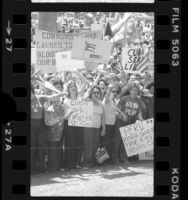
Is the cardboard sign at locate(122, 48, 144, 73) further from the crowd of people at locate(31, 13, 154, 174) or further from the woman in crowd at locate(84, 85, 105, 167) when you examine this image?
the woman in crowd at locate(84, 85, 105, 167)

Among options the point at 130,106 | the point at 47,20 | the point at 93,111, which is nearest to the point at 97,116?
the point at 93,111

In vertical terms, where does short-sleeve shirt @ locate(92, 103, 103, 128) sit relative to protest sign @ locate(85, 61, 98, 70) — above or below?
below

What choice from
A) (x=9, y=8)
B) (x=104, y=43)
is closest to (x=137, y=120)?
(x=104, y=43)

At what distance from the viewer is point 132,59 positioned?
4297 millimetres

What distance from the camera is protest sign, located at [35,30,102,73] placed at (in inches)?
165

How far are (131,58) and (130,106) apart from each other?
15.1 inches

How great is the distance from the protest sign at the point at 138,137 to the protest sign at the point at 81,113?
0.28 metres

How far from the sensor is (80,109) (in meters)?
4.31

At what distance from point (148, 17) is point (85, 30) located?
1.64 feet

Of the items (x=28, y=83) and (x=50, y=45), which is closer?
(x=28, y=83)

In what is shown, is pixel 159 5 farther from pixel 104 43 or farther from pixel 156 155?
pixel 156 155

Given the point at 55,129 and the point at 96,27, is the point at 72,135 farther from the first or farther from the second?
the point at 96,27

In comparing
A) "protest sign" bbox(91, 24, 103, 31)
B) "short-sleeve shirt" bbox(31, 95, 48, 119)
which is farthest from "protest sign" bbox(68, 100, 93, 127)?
"protest sign" bbox(91, 24, 103, 31)

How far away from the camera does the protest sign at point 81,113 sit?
4.27m
